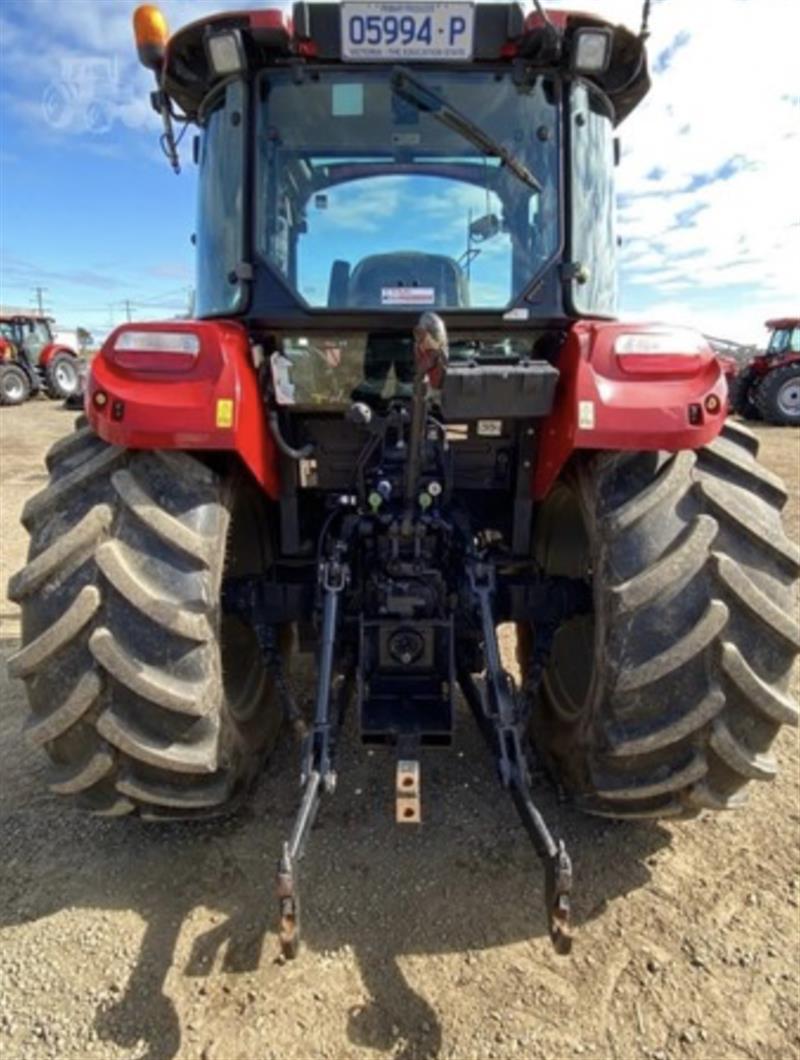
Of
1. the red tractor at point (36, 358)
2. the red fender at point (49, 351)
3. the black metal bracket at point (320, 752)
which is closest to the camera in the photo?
the black metal bracket at point (320, 752)

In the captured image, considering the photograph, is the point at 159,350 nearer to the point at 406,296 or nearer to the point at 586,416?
the point at 406,296

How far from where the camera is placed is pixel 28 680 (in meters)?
2.06

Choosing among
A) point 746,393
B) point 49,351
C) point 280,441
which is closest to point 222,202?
point 280,441

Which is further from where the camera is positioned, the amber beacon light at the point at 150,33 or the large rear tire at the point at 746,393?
the large rear tire at the point at 746,393

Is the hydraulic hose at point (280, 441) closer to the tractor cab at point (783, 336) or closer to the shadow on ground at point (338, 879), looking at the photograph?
the shadow on ground at point (338, 879)

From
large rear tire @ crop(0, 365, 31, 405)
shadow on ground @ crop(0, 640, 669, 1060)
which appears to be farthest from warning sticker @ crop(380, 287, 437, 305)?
large rear tire @ crop(0, 365, 31, 405)

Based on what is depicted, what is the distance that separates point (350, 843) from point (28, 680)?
3.59 ft

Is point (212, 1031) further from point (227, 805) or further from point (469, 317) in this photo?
point (469, 317)

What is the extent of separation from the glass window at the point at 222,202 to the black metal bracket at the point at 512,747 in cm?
118

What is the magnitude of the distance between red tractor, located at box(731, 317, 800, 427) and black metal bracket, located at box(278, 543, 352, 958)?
643 inches

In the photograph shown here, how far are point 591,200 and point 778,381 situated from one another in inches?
629

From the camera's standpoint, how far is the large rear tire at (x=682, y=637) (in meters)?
1.97

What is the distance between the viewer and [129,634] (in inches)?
78.3

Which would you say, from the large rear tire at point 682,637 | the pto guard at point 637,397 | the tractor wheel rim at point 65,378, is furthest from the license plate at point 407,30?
the tractor wheel rim at point 65,378
